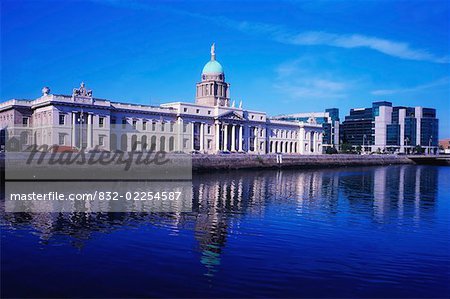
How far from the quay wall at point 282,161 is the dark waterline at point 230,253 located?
38.0m

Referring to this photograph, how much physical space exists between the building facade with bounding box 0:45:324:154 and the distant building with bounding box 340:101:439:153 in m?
69.8

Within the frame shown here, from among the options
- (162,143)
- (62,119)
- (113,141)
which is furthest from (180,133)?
(62,119)

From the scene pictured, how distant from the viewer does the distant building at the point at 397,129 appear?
186 metres

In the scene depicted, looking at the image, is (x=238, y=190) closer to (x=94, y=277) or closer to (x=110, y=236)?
(x=110, y=236)

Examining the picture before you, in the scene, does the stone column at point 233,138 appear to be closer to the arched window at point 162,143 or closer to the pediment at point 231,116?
the pediment at point 231,116

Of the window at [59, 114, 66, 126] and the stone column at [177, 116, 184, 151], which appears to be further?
the stone column at [177, 116, 184, 151]

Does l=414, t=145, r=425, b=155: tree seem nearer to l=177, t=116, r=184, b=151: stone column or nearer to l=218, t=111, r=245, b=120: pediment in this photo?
l=218, t=111, r=245, b=120: pediment

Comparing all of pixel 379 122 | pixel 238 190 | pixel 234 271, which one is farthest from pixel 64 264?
pixel 379 122

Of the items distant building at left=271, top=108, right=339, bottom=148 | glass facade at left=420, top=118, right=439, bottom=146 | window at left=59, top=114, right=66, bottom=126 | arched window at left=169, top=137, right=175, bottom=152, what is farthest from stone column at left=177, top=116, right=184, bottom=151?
glass facade at left=420, top=118, right=439, bottom=146

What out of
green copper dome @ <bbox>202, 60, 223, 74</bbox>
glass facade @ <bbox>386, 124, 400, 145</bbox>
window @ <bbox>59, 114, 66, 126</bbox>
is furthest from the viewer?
glass facade @ <bbox>386, 124, 400, 145</bbox>

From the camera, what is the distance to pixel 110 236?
20906mm

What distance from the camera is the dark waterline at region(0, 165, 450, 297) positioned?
14.1 meters

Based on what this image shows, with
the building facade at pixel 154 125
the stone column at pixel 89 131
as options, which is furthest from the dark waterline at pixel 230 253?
the stone column at pixel 89 131

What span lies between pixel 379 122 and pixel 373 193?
6175 inches
